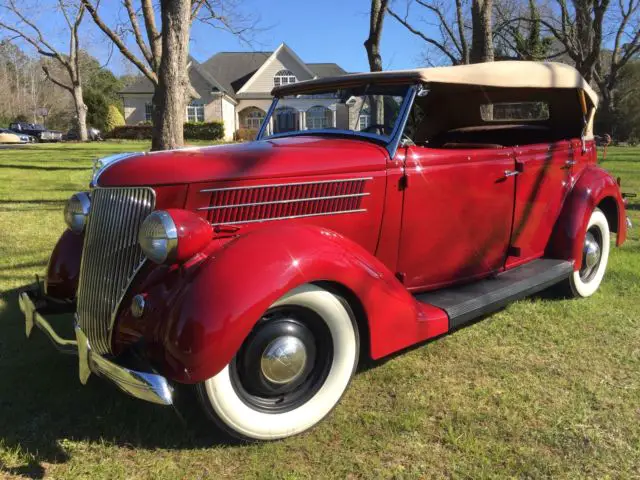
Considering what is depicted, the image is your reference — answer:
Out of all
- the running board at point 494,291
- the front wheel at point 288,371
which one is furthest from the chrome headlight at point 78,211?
the running board at point 494,291

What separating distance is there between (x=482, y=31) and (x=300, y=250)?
25.8 feet

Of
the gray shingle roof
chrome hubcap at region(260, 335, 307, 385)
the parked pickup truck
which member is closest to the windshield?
chrome hubcap at region(260, 335, 307, 385)

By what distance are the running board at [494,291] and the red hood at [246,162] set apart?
96 centimetres

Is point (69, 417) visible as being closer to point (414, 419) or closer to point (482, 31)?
point (414, 419)

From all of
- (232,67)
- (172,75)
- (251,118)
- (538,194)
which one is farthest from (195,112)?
(538,194)

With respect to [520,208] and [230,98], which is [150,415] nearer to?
[520,208]

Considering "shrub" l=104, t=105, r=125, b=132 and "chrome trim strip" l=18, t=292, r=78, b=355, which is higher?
"shrub" l=104, t=105, r=125, b=132

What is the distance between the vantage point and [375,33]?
11406mm

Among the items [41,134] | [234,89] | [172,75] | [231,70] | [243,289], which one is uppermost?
[231,70]

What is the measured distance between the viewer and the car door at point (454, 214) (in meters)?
3.29

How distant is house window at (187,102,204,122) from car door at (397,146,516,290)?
37334mm

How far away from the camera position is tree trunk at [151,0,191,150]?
809 cm

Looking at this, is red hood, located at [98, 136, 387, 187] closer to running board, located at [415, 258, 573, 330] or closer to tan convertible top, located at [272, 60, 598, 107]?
tan convertible top, located at [272, 60, 598, 107]

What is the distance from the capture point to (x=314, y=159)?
2938 mm
